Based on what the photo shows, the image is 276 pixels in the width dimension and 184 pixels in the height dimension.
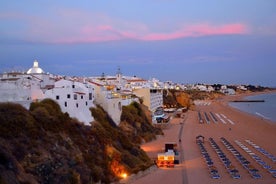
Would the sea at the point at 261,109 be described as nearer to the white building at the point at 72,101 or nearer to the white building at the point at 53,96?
the white building at the point at 72,101

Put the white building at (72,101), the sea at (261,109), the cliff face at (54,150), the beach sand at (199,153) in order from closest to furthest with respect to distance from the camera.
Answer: the cliff face at (54,150) → the beach sand at (199,153) → the white building at (72,101) → the sea at (261,109)

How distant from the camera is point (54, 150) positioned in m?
20.6

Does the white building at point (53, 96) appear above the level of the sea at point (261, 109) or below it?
above

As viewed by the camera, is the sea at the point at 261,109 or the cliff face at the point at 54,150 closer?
the cliff face at the point at 54,150

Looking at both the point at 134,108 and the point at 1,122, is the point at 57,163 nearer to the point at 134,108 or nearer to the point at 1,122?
the point at 1,122

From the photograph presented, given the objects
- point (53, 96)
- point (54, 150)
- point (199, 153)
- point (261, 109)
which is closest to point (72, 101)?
point (53, 96)

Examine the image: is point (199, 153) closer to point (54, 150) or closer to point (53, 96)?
point (53, 96)

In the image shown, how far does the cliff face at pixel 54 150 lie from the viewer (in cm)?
1812

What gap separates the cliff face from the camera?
18.1m

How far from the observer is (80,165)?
68.6ft

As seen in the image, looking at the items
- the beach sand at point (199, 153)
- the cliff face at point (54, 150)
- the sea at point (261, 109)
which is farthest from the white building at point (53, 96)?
the sea at point (261, 109)

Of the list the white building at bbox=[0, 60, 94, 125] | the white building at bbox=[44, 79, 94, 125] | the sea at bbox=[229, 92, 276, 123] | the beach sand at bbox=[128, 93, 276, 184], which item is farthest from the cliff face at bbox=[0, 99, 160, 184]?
the sea at bbox=[229, 92, 276, 123]

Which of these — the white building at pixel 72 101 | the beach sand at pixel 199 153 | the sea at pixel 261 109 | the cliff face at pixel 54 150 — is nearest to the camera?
the cliff face at pixel 54 150

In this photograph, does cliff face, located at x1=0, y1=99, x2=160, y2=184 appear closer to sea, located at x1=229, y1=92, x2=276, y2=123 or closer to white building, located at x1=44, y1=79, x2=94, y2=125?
white building, located at x1=44, y1=79, x2=94, y2=125
